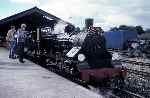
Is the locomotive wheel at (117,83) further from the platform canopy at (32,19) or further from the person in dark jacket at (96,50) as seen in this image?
the platform canopy at (32,19)

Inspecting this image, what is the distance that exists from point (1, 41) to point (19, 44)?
42.0ft

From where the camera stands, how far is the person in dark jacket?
1330cm

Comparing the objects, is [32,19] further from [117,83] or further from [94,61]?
[117,83]

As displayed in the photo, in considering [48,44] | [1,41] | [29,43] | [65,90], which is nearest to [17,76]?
[65,90]

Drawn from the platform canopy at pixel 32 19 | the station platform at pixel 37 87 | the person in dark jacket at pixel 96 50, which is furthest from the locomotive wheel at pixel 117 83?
the platform canopy at pixel 32 19

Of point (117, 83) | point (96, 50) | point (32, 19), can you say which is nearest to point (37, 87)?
point (117, 83)

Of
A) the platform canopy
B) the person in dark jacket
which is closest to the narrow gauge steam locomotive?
the person in dark jacket

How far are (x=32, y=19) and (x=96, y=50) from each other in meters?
13.5

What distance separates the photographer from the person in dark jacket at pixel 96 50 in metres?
13.3

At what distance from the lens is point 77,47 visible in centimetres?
1366

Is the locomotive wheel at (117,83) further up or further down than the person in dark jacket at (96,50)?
further down

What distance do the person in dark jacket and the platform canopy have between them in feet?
29.1

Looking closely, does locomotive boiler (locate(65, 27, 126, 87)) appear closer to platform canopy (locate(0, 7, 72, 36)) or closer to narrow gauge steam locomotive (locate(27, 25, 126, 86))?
narrow gauge steam locomotive (locate(27, 25, 126, 86))

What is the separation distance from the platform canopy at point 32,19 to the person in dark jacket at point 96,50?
887 cm
